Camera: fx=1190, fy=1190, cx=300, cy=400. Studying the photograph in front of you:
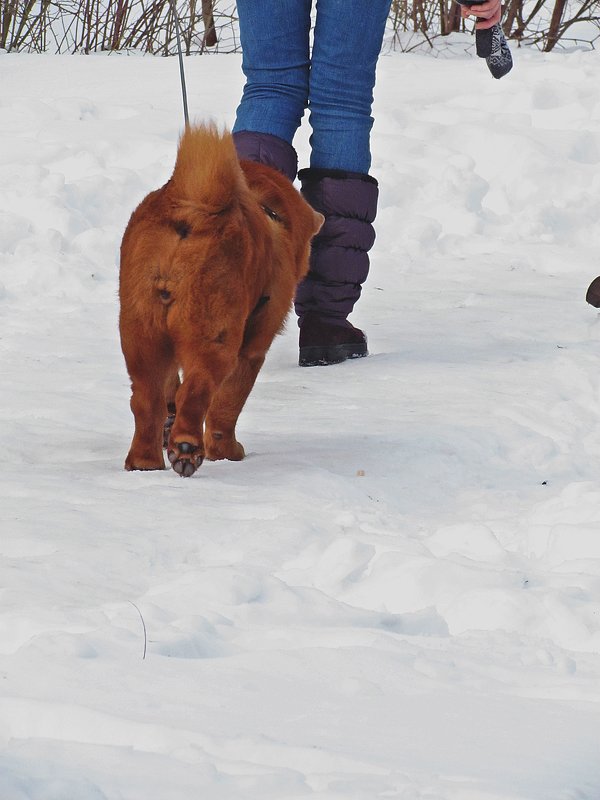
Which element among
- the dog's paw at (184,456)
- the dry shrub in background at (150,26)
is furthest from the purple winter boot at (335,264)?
the dry shrub in background at (150,26)

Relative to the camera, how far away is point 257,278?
9.27 feet

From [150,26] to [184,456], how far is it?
677 centimetres

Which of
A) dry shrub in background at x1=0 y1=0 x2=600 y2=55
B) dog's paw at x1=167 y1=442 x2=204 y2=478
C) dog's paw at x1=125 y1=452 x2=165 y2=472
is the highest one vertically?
dry shrub in background at x1=0 y1=0 x2=600 y2=55

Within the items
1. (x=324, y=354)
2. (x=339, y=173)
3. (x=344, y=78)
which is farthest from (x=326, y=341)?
(x=344, y=78)

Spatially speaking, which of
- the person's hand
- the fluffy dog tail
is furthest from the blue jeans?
the fluffy dog tail

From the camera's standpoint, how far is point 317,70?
157 inches

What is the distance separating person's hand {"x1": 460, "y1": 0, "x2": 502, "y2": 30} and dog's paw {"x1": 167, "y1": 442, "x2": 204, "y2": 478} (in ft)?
6.16

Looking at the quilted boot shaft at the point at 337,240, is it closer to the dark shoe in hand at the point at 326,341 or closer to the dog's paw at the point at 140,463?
the dark shoe in hand at the point at 326,341

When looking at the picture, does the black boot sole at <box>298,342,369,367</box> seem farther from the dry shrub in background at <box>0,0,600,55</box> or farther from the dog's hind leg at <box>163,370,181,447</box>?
the dry shrub in background at <box>0,0,600,55</box>

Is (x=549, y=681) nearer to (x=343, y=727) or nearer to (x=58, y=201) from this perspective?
(x=343, y=727)

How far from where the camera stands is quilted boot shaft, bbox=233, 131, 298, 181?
12.5 ft

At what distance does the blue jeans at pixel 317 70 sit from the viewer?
390cm

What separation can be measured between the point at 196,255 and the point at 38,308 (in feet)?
7.23

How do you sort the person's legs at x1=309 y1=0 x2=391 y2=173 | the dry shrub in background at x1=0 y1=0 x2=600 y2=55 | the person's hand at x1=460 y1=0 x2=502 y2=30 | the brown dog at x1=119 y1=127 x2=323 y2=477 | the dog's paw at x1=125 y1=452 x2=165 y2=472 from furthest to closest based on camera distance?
the dry shrub in background at x1=0 y1=0 x2=600 y2=55, the person's legs at x1=309 y1=0 x2=391 y2=173, the person's hand at x1=460 y1=0 x2=502 y2=30, the dog's paw at x1=125 y1=452 x2=165 y2=472, the brown dog at x1=119 y1=127 x2=323 y2=477
